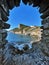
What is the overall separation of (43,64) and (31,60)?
247 mm

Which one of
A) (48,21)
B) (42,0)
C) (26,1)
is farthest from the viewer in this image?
(26,1)

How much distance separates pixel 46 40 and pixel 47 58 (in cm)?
35

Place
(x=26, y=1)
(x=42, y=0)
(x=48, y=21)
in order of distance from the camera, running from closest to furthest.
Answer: (x=48, y=21) < (x=42, y=0) < (x=26, y=1)

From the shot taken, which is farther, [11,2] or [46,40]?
[11,2]

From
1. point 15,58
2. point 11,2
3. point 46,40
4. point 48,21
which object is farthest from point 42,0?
point 15,58

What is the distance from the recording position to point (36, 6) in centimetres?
228

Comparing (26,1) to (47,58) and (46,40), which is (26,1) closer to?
(46,40)

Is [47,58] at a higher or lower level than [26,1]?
lower

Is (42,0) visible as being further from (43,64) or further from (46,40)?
(43,64)

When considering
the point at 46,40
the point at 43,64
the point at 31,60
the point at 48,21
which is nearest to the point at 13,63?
the point at 31,60

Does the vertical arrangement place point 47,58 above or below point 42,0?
below

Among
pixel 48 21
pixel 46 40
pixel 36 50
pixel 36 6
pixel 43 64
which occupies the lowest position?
pixel 43 64

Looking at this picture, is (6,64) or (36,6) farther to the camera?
(36,6)

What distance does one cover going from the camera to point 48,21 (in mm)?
1898
